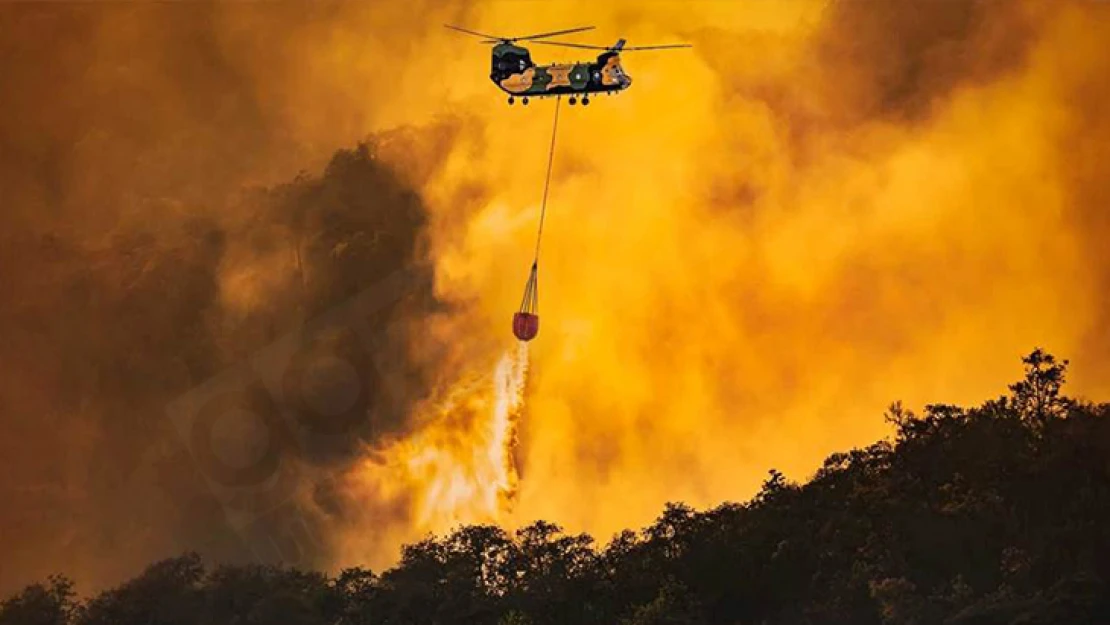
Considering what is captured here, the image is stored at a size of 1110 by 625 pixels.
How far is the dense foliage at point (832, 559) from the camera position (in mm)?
104438

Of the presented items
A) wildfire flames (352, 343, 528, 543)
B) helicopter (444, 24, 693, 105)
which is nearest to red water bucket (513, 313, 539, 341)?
helicopter (444, 24, 693, 105)

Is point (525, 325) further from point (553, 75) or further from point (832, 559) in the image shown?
point (832, 559)

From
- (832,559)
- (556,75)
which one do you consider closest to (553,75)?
(556,75)

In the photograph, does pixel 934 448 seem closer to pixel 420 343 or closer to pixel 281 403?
pixel 420 343

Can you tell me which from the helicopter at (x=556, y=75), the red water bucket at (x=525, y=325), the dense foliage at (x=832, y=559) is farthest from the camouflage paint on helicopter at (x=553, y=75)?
the dense foliage at (x=832, y=559)

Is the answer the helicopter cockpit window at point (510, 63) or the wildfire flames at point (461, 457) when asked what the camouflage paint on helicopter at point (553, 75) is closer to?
the helicopter cockpit window at point (510, 63)

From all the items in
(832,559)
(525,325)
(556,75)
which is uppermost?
(556,75)

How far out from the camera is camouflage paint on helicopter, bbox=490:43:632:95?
341 feet

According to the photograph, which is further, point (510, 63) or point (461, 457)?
point (461, 457)

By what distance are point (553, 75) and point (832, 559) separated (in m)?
36.9

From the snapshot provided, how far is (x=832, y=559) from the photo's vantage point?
11181cm

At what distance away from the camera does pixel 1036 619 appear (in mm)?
98000

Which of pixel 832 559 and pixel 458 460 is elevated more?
pixel 458 460

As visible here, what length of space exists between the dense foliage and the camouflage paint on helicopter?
110ft
